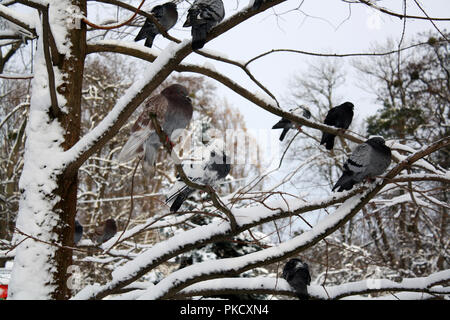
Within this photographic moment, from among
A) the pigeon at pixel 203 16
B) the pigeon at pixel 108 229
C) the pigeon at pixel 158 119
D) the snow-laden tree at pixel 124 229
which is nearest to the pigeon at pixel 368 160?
the snow-laden tree at pixel 124 229

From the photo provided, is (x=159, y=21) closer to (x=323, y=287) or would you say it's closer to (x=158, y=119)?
(x=158, y=119)

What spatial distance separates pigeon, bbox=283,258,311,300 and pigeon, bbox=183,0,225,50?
4.61 ft

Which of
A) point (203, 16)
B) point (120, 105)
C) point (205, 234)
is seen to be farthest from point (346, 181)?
point (120, 105)

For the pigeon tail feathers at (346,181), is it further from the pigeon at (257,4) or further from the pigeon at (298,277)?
the pigeon at (257,4)

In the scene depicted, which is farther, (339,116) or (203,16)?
(339,116)

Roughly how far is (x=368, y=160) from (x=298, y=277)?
2.76 feet

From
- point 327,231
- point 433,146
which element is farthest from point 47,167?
point 433,146

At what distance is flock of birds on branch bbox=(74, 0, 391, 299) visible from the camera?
1829 mm

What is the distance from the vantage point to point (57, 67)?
6.97 feet

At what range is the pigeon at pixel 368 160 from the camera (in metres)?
2.42

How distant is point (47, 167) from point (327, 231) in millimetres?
1401

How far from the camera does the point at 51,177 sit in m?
1.90

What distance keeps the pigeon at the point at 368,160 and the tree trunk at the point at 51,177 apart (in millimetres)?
1583
